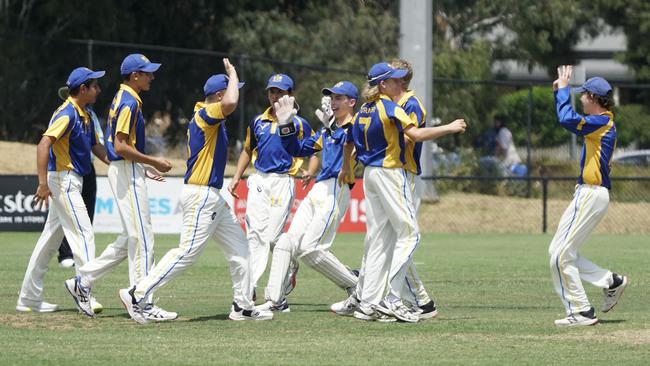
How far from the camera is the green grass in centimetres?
926

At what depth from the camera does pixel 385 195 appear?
11023 mm

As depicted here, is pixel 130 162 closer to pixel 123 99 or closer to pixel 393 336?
pixel 123 99

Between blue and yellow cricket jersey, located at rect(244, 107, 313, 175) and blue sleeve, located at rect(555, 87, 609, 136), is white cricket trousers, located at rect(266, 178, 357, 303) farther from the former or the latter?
blue sleeve, located at rect(555, 87, 609, 136)

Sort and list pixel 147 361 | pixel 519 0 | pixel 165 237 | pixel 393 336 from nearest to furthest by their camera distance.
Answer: pixel 147 361
pixel 393 336
pixel 165 237
pixel 519 0

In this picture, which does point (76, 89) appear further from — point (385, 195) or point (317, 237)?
point (385, 195)

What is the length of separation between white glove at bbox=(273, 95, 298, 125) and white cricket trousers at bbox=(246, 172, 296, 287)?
1.05m

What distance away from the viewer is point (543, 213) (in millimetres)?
25672

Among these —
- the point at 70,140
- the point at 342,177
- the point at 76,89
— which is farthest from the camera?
the point at 342,177

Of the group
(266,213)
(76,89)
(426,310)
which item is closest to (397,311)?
(426,310)

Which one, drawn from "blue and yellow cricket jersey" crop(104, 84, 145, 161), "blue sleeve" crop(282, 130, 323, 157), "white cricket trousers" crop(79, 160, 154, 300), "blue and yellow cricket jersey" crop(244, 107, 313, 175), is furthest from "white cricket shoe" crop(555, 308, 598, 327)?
"blue and yellow cricket jersey" crop(104, 84, 145, 161)

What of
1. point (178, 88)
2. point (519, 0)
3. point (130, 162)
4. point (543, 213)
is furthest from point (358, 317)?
point (519, 0)

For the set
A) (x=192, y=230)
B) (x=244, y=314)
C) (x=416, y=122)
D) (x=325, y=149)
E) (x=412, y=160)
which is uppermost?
(x=416, y=122)

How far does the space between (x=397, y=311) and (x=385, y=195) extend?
0.96 meters

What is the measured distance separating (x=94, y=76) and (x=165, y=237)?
10939 mm
